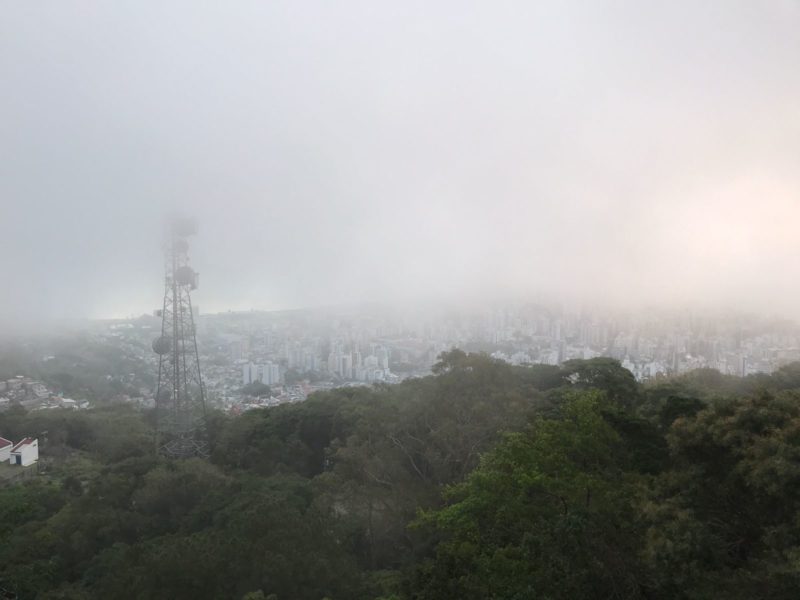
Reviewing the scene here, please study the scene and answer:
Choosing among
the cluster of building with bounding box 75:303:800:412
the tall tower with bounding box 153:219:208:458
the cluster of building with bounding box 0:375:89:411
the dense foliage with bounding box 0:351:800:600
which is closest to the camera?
the dense foliage with bounding box 0:351:800:600

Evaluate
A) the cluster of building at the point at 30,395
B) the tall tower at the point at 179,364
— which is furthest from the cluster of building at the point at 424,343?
the tall tower at the point at 179,364

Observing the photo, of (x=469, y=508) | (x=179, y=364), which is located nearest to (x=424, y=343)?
(x=179, y=364)

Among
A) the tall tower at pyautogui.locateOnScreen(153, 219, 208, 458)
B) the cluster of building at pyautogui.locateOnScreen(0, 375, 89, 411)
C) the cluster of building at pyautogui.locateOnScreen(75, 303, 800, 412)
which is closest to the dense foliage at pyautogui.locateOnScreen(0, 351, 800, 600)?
the tall tower at pyautogui.locateOnScreen(153, 219, 208, 458)

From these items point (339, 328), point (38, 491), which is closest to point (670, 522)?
point (38, 491)

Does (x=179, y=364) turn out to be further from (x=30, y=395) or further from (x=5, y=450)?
(x=30, y=395)

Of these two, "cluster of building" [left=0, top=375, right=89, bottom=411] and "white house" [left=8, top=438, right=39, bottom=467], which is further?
"cluster of building" [left=0, top=375, right=89, bottom=411]

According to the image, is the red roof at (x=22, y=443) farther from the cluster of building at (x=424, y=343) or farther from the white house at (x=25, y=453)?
the cluster of building at (x=424, y=343)

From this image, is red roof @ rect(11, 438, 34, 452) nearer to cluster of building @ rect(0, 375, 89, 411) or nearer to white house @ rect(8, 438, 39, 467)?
white house @ rect(8, 438, 39, 467)

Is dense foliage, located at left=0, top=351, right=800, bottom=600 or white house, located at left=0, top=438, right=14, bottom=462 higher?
dense foliage, located at left=0, top=351, right=800, bottom=600
